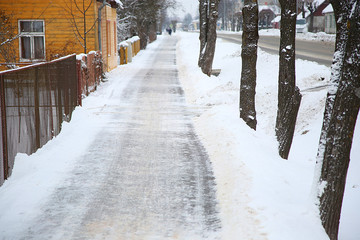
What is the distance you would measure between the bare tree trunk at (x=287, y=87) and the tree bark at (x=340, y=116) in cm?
319

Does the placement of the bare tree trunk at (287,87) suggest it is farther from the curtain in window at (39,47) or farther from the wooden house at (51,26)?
the curtain in window at (39,47)

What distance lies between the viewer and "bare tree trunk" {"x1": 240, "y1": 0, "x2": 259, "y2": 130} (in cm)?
980

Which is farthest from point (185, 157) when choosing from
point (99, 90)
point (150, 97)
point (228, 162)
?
point (99, 90)

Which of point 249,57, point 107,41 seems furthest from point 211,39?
point 249,57

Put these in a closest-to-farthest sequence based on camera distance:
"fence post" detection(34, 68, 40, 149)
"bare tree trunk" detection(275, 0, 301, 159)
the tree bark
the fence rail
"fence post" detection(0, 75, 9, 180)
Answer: the tree bark → "fence post" detection(0, 75, 9, 180) → the fence rail → "fence post" detection(34, 68, 40, 149) → "bare tree trunk" detection(275, 0, 301, 159)

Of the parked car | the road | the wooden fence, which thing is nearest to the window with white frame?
the wooden fence

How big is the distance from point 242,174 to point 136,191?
1.56 metres

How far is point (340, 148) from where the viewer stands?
193 inches

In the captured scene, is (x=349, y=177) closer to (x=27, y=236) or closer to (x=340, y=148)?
(x=340, y=148)

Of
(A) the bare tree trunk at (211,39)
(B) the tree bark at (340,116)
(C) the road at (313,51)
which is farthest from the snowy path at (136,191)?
(C) the road at (313,51)

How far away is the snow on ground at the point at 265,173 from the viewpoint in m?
5.02

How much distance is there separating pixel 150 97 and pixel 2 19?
294 inches

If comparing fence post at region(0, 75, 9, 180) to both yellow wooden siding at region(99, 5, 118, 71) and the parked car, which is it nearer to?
yellow wooden siding at region(99, 5, 118, 71)

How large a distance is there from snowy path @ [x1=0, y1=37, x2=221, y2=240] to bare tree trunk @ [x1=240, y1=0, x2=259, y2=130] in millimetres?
1349
